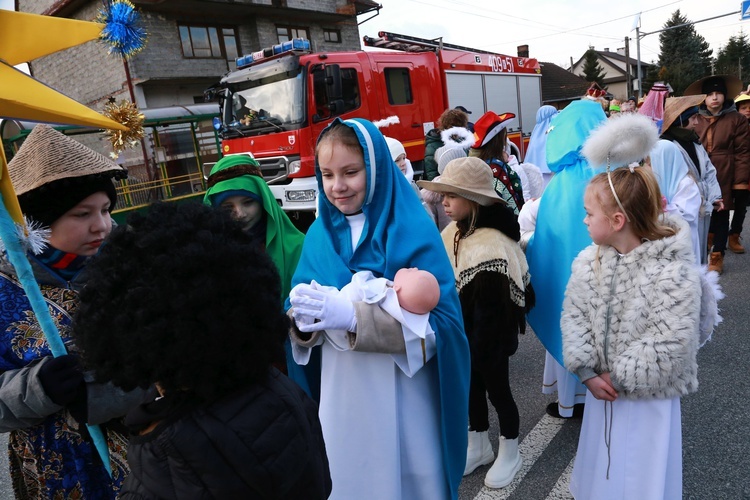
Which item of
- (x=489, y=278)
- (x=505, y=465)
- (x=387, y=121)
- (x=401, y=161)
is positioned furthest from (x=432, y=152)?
(x=505, y=465)

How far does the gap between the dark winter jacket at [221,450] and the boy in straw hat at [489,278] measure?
1.47 metres

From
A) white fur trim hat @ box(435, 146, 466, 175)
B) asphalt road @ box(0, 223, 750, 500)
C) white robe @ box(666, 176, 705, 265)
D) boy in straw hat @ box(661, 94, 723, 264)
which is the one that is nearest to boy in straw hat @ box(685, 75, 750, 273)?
boy in straw hat @ box(661, 94, 723, 264)

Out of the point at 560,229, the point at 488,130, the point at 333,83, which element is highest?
the point at 333,83

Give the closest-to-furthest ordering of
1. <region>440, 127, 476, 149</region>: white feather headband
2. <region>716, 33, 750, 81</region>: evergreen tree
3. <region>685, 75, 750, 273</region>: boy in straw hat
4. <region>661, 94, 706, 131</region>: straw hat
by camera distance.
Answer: <region>661, 94, 706, 131</region>: straw hat < <region>685, 75, 750, 273</region>: boy in straw hat < <region>440, 127, 476, 149</region>: white feather headband < <region>716, 33, 750, 81</region>: evergreen tree

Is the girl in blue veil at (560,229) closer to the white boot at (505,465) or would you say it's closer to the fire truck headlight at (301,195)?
the white boot at (505,465)

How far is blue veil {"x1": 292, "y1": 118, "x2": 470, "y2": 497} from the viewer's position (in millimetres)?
1618

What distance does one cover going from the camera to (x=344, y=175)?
5.44 feet

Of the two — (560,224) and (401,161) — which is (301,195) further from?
(560,224)

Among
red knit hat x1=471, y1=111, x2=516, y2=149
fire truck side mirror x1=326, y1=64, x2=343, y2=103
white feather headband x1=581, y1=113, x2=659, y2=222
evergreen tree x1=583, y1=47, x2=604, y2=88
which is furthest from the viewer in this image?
evergreen tree x1=583, y1=47, x2=604, y2=88

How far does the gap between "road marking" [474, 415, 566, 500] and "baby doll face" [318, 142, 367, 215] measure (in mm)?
1728

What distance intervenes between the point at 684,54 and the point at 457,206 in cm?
6188

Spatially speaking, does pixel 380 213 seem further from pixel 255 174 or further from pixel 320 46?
pixel 320 46

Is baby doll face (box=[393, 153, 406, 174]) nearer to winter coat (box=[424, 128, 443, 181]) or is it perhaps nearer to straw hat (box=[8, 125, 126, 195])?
winter coat (box=[424, 128, 443, 181])

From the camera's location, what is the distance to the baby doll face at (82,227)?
1.42 metres
